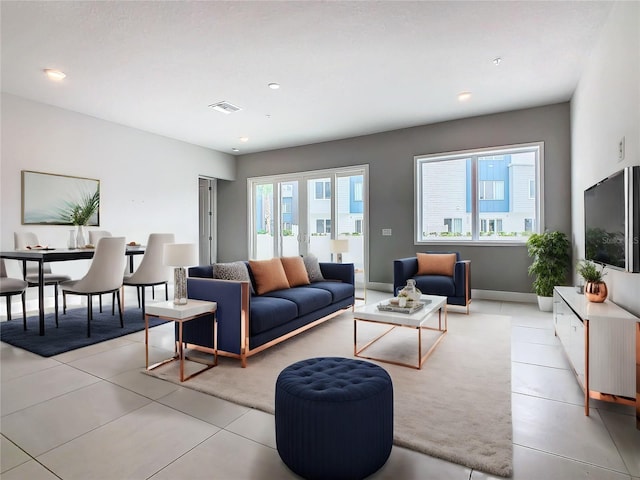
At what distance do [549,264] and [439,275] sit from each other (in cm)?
139

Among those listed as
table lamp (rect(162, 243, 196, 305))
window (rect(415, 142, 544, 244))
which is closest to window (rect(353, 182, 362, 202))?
window (rect(415, 142, 544, 244))

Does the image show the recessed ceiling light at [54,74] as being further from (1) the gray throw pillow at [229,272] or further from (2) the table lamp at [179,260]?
(1) the gray throw pillow at [229,272]

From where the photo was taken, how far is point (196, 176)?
736 cm

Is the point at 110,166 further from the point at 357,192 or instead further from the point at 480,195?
the point at 480,195

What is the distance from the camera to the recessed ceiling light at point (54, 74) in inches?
157

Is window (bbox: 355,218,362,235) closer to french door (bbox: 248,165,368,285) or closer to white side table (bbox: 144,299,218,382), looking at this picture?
french door (bbox: 248,165,368,285)

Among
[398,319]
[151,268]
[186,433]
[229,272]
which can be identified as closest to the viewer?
[186,433]

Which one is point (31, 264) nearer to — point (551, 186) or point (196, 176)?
point (196, 176)

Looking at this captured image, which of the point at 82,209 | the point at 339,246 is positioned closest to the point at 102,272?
the point at 82,209

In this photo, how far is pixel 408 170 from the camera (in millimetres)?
6215

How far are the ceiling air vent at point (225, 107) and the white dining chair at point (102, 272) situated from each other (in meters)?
2.36

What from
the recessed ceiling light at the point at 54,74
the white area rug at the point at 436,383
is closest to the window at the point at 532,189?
the white area rug at the point at 436,383

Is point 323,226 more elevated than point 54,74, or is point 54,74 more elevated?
point 54,74

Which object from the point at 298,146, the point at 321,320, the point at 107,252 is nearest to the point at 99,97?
the point at 107,252
